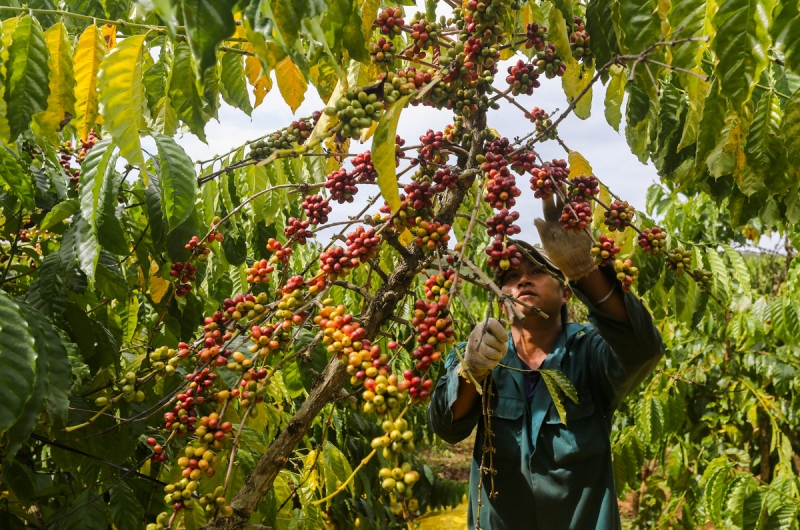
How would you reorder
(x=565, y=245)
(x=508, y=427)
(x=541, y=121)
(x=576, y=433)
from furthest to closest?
(x=508, y=427), (x=576, y=433), (x=565, y=245), (x=541, y=121)

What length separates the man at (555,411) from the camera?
188 centimetres

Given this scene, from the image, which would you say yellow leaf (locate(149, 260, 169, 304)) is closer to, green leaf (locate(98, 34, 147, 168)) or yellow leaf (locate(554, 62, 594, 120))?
green leaf (locate(98, 34, 147, 168))

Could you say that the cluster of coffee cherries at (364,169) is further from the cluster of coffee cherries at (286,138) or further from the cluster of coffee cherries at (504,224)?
the cluster of coffee cherries at (504,224)

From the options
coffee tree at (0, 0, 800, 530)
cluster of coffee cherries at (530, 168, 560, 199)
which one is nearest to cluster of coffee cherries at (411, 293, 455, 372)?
coffee tree at (0, 0, 800, 530)

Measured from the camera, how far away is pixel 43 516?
2389 mm

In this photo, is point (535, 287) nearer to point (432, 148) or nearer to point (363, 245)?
point (432, 148)

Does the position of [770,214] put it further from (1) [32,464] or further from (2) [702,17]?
(1) [32,464]

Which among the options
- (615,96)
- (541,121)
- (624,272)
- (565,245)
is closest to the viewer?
(624,272)

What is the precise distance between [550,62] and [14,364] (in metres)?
1.30

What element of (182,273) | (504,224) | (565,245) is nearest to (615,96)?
(565,245)

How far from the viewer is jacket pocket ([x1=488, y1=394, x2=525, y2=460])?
224 centimetres

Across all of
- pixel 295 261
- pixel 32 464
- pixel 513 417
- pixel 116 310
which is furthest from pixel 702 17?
pixel 295 261

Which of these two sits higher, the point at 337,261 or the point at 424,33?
the point at 424,33

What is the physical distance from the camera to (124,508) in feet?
5.79
